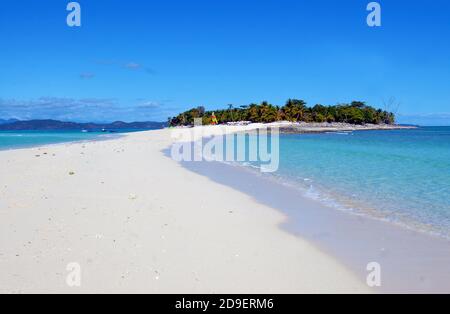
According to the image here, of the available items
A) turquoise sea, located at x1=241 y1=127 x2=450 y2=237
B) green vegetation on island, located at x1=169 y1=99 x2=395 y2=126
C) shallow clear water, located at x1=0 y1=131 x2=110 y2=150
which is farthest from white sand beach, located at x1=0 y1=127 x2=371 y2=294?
green vegetation on island, located at x1=169 y1=99 x2=395 y2=126

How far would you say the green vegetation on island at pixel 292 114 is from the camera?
120m

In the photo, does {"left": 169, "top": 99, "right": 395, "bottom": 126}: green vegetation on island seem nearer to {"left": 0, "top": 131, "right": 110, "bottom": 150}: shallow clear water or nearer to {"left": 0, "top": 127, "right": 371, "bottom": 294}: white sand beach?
{"left": 0, "top": 131, "right": 110, "bottom": 150}: shallow clear water

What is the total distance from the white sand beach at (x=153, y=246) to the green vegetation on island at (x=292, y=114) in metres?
109

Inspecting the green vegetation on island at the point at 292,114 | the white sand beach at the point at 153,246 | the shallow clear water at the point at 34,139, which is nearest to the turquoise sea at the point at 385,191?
the white sand beach at the point at 153,246

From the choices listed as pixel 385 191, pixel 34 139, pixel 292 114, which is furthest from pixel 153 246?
pixel 292 114

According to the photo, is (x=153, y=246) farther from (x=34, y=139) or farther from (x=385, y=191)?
(x=34, y=139)

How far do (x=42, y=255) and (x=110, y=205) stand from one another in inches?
123

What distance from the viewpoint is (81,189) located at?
10.2 meters

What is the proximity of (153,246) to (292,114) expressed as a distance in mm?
119120

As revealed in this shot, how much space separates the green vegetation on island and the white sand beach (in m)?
109

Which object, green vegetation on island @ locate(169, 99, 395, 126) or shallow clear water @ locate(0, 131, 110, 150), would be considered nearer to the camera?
shallow clear water @ locate(0, 131, 110, 150)

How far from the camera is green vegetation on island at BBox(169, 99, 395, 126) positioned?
120000mm
